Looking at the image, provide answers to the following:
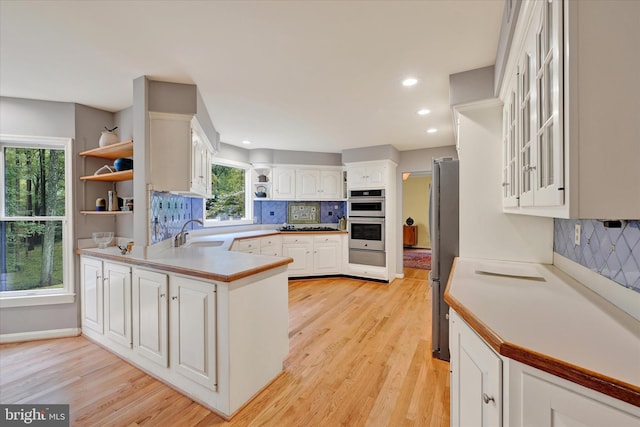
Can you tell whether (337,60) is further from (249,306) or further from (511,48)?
(249,306)

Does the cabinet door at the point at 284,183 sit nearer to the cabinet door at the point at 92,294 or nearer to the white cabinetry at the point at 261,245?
the white cabinetry at the point at 261,245

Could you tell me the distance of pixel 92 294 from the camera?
8.61 ft

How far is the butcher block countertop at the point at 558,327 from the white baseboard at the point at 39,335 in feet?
11.8

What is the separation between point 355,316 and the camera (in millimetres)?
3299

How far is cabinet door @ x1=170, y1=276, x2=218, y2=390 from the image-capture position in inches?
68.3

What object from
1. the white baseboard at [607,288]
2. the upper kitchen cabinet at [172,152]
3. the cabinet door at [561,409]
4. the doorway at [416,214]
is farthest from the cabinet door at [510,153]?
the doorway at [416,214]

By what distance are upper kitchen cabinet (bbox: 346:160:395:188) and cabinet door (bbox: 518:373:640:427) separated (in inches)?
165

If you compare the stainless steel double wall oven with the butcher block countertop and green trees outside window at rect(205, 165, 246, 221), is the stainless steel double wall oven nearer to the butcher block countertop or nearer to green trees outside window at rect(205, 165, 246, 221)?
green trees outside window at rect(205, 165, 246, 221)

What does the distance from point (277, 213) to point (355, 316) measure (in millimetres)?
2926

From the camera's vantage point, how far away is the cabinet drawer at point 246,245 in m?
3.99

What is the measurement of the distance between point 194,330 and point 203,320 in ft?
0.41

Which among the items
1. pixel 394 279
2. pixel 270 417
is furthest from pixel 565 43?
pixel 394 279

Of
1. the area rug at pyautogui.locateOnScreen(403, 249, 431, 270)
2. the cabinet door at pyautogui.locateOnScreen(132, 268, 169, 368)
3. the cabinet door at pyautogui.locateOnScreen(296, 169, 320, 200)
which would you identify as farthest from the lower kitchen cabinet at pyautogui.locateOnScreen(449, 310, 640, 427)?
the area rug at pyautogui.locateOnScreen(403, 249, 431, 270)

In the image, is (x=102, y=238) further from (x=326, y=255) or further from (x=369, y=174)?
(x=369, y=174)
